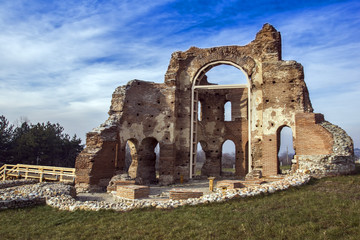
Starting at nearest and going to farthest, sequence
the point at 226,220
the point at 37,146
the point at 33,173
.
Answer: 1. the point at 226,220
2. the point at 33,173
3. the point at 37,146

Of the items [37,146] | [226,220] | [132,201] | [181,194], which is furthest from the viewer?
[37,146]

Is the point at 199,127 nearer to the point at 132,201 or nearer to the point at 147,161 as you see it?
the point at 147,161

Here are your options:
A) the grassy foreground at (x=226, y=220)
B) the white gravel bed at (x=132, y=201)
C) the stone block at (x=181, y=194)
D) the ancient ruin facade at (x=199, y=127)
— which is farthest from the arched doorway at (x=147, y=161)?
the grassy foreground at (x=226, y=220)

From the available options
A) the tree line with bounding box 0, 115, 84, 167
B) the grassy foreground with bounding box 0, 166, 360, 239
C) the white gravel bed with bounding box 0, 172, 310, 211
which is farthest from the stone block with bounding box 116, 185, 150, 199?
the tree line with bounding box 0, 115, 84, 167

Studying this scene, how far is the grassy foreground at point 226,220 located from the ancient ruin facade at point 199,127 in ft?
17.0

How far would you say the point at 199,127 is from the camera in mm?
22406

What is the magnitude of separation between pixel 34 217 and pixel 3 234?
4.70 feet

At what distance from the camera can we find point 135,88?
18.7m

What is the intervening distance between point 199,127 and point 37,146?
1646 cm

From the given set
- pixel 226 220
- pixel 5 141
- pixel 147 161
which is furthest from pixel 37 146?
pixel 226 220

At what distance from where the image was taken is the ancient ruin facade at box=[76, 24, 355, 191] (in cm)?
1513

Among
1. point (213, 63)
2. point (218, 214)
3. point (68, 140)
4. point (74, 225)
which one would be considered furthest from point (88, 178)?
point (68, 140)

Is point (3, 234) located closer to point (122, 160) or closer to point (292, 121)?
point (122, 160)

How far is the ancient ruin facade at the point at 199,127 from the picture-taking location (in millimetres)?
15133
